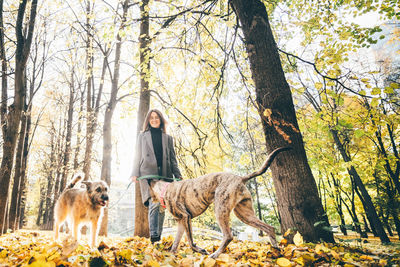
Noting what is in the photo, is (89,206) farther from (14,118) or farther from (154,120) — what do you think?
(14,118)

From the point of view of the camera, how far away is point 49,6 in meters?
8.99

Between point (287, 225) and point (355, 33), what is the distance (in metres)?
4.40

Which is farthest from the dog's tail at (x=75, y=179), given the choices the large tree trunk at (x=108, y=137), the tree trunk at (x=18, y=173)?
the tree trunk at (x=18, y=173)

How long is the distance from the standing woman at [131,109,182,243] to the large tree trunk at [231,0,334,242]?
189cm

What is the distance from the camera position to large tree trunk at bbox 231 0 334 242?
2.85 meters

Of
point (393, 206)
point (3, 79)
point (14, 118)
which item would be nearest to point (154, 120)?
point (14, 118)

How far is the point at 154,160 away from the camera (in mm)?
3951

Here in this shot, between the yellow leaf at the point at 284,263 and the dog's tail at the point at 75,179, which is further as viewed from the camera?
the dog's tail at the point at 75,179

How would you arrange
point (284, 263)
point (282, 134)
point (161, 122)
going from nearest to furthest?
point (284, 263), point (282, 134), point (161, 122)

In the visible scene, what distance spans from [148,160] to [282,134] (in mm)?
2319

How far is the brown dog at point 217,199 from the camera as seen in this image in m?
2.49

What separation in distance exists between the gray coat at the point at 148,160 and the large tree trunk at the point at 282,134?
1.87 meters

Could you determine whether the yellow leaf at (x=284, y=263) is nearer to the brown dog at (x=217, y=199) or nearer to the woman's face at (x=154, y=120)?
the brown dog at (x=217, y=199)

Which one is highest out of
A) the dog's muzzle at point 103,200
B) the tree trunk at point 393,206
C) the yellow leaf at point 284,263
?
the dog's muzzle at point 103,200
